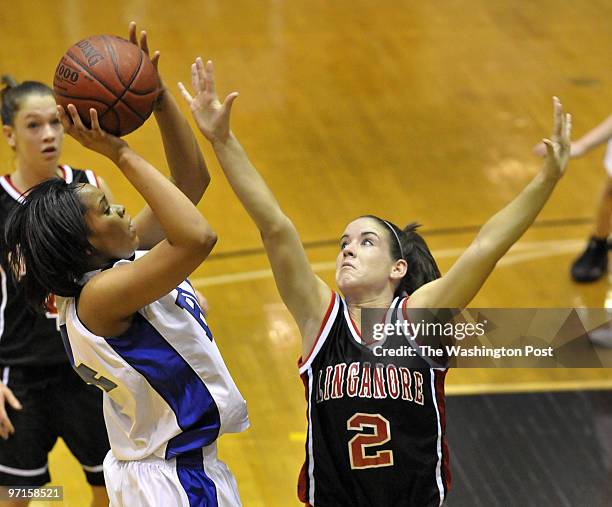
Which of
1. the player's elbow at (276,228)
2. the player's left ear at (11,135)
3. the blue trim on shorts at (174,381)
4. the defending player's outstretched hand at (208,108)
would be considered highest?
the defending player's outstretched hand at (208,108)

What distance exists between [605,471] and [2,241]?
2.86 meters

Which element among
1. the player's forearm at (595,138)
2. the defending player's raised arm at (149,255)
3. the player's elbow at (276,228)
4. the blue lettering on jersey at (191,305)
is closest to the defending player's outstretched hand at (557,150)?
the player's elbow at (276,228)

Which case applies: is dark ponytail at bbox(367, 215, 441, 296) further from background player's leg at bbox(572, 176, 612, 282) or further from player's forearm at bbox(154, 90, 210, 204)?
background player's leg at bbox(572, 176, 612, 282)

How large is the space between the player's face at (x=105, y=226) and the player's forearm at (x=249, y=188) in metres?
0.36

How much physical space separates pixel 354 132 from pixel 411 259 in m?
4.92

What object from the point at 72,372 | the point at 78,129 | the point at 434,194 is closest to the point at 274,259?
the point at 78,129

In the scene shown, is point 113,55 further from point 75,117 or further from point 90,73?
point 75,117

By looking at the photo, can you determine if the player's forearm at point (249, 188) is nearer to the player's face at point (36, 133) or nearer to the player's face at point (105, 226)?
the player's face at point (105, 226)

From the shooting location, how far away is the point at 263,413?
5562mm

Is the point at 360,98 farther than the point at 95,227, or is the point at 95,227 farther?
the point at 360,98

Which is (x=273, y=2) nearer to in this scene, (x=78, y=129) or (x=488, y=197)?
(x=488, y=197)

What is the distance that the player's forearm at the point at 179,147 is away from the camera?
3643 millimetres

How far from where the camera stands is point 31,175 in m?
4.28

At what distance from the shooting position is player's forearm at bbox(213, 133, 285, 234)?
11.1 feet
